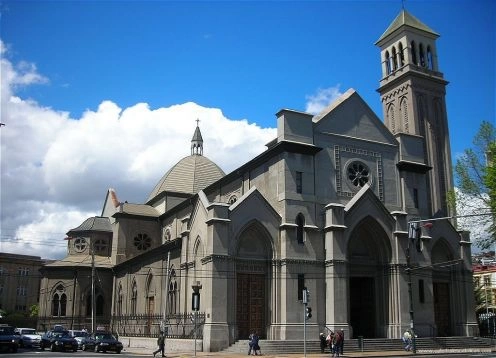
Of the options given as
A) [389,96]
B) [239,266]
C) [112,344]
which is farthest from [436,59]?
[112,344]

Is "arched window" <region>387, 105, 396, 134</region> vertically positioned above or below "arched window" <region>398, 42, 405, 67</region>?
below

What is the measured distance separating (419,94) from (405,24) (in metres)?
8.24

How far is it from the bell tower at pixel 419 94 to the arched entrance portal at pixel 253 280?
69.3ft

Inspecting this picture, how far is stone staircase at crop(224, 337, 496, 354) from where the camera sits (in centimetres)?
3559

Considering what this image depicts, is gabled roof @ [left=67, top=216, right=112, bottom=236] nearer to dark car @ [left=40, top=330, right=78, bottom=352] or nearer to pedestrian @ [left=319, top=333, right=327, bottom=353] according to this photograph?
dark car @ [left=40, top=330, right=78, bottom=352]

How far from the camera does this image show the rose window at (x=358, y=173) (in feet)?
147

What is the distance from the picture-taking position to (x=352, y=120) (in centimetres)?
4594

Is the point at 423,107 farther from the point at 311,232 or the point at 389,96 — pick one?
the point at 311,232

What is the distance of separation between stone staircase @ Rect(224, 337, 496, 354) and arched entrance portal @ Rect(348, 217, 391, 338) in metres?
3.33

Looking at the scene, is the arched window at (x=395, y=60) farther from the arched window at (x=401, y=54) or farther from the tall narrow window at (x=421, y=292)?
the tall narrow window at (x=421, y=292)

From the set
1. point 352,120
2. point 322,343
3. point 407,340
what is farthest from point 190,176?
point 407,340

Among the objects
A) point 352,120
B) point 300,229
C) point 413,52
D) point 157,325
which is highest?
point 413,52

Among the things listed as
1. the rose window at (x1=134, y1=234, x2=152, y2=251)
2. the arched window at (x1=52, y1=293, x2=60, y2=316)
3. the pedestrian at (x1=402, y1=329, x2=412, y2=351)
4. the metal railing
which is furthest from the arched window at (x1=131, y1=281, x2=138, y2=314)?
the pedestrian at (x1=402, y1=329, x2=412, y2=351)

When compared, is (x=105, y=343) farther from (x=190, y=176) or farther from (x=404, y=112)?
(x=404, y=112)
